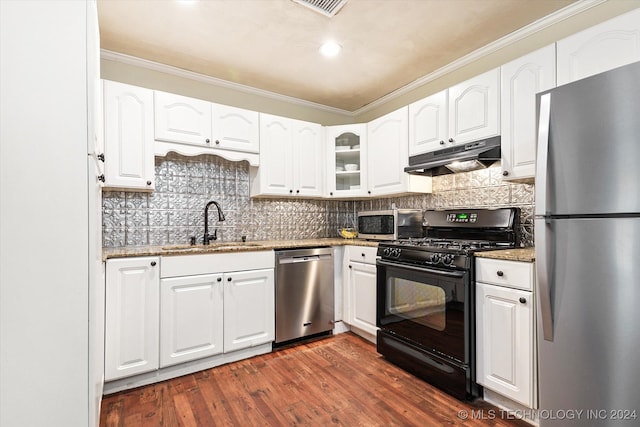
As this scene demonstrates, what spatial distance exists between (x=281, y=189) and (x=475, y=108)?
1819 mm

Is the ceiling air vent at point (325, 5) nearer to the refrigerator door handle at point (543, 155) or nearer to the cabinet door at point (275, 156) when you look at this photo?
the cabinet door at point (275, 156)

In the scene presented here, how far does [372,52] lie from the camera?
102 inches

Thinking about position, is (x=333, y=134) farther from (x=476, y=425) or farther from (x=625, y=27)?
(x=476, y=425)

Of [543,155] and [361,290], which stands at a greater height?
[543,155]

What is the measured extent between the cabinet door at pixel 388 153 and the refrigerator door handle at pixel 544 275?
149 centimetres

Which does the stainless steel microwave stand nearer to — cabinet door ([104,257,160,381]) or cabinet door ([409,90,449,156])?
cabinet door ([409,90,449,156])

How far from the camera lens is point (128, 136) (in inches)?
93.9

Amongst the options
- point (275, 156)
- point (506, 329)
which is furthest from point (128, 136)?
point (506, 329)

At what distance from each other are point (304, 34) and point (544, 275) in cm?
219

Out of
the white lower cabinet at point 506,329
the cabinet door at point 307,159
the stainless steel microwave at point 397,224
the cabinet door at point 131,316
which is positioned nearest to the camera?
the white lower cabinet at point 506,329

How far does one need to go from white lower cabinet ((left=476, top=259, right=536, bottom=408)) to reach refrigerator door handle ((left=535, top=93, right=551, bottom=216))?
39 cm

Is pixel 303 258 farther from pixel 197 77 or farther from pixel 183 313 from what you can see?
pixel 197 77

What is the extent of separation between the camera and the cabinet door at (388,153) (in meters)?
2.88

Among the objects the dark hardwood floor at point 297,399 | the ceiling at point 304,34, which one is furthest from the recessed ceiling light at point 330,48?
the dark hardwood floor at point 297,399
